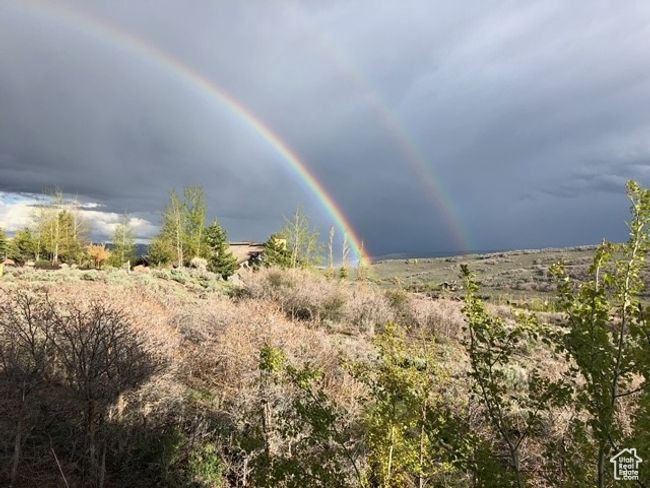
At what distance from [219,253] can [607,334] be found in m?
41.1

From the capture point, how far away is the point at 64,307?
10.1m

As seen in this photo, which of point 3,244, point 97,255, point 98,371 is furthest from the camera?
point 97,255

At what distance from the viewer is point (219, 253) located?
4203 centimetres

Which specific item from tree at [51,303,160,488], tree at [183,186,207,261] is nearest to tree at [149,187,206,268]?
tree at [183,186,207,261]

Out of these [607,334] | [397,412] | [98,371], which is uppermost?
[607,334]

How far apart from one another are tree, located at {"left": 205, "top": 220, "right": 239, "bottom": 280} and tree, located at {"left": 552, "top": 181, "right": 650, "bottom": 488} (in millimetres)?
34624

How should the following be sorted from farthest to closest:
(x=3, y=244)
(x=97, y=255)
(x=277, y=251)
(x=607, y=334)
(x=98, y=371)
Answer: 1. (x=97, y=255)
2. (x=3, y=244)
3. (x=277, y=251)
4. (x=98, y=371)
5. (x=607, y=334)

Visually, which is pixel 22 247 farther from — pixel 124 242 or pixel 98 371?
pixel 98 371

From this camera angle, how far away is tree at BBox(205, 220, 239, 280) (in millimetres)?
39781

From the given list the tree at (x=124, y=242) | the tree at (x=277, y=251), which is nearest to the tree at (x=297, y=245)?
the tree at (x=277, y=251)

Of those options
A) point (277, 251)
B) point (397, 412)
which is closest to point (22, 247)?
point (277, 251)

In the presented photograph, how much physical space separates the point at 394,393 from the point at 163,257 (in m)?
45.5

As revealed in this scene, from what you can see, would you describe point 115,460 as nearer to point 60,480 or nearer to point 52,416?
point 60,480

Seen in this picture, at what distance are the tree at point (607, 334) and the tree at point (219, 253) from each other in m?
34.6
